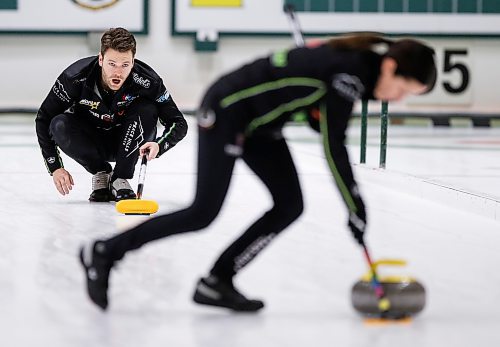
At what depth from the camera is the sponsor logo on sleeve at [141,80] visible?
3.97m

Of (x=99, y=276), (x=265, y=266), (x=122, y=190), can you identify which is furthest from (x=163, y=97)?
(x=99, y=276)

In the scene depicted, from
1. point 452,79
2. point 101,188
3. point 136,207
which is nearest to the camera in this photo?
point 136,207

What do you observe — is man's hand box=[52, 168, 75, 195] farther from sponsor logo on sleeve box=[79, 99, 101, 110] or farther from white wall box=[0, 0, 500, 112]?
white wall box=[0, 0, 500, 112]

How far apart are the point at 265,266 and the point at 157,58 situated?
8.65 meters

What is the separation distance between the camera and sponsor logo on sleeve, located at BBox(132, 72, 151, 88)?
3.97 m

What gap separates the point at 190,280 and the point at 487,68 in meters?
9.51

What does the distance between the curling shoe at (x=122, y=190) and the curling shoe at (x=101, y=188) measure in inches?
3.9

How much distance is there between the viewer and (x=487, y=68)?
1156 centimetres

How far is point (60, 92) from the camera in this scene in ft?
13.1

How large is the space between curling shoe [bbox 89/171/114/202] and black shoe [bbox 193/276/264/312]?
198 cm

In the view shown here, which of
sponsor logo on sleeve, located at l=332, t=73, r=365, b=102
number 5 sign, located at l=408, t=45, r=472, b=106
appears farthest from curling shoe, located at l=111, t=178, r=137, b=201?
number 5 sign, located at l=408, t=45, r=472, b=106

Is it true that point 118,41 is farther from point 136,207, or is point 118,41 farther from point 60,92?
point 136,207

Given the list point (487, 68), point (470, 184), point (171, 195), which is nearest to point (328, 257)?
point (171, 195)

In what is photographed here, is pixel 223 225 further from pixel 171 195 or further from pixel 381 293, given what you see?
pixel 381 293
